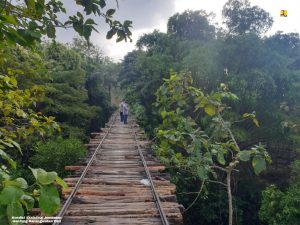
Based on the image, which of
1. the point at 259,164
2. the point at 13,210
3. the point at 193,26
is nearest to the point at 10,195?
the point at 13,210

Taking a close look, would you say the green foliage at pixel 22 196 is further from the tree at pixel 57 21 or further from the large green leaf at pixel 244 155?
the large green leaf at pixel 244 155

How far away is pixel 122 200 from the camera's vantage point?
19.7 ft

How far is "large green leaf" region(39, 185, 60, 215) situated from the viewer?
1233mm

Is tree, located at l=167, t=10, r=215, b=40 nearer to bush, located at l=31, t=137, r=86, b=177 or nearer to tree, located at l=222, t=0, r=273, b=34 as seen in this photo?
tree, located at l=222, t=0, r=273, b=34

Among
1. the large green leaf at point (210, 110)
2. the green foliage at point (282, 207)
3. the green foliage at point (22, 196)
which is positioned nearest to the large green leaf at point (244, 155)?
the large green leaf at point (210, 110)

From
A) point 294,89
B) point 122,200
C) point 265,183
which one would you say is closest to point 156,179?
point 122,200

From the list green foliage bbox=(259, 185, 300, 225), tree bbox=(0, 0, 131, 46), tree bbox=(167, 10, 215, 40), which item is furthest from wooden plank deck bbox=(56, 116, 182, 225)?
tree bbox=(167, 10, 215, 40)

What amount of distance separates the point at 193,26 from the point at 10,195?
87.5 ft

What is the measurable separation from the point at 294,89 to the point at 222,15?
982cm

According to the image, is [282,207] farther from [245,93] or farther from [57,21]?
[57,21]

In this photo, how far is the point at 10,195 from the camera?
3.84 feet

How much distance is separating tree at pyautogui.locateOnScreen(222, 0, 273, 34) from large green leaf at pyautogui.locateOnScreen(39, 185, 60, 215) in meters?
25.9

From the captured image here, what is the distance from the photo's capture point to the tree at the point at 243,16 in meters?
25.7

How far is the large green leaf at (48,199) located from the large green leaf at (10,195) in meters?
0.08
